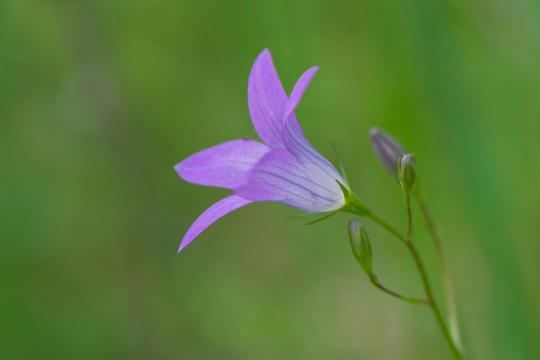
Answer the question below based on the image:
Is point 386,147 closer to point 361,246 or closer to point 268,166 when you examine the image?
point 361,246

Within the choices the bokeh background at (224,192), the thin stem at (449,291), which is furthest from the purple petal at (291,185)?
the bokeh background at (224,192)

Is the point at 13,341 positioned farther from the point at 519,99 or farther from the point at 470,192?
the point at 519,99

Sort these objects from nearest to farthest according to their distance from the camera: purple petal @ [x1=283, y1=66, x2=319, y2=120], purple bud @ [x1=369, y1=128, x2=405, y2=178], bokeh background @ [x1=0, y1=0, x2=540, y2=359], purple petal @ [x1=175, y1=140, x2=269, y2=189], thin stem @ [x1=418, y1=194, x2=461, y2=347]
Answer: purple petal @ [x1=283, y1=66, x2=319, y2=120] → purple petal @ [x1=175, y1=140, x2=269, y2=189] → thin stem @ [x1=418, y1=194, x2=461, y2=347] → purple bud @ [x1=369, y1=128, x2=405, y2=178] → bokeh background @ [x1=0, y1=0, x2=540, y2=359]

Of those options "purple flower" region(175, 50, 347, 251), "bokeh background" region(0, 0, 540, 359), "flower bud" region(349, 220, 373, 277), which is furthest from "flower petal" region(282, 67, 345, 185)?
"bokeh background" region(0, 0, 540, 359)

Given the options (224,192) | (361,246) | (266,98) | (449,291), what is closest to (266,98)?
→ (266,98)

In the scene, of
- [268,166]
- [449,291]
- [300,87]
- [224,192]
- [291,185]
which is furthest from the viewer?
[224,192]

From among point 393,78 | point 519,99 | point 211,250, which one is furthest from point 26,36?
point 519,99

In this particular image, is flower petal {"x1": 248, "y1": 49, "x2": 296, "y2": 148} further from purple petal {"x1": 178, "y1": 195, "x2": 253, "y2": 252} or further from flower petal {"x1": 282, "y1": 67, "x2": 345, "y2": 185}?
purple petal {"x1": 178, "y1": 195, "x2": 253, "y2": 252}
